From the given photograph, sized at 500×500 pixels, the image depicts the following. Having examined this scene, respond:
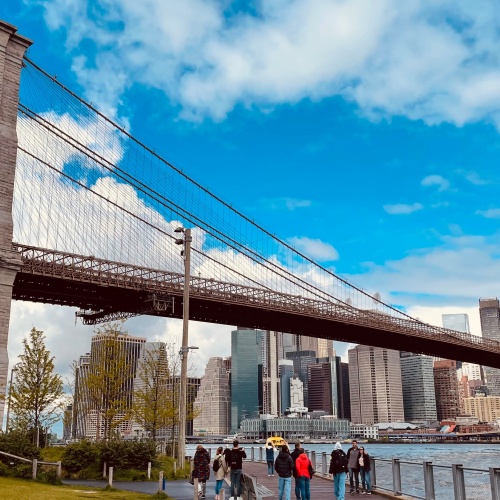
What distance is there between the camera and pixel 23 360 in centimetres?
3412

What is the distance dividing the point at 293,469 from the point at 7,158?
22793 millimetres

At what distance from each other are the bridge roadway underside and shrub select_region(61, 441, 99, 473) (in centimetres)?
1463

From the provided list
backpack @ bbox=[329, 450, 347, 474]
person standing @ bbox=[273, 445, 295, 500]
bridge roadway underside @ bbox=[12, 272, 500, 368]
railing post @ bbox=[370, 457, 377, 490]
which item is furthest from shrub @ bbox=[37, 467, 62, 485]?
bridge roadway underside @ bbox=[12, 272, 500, 368]

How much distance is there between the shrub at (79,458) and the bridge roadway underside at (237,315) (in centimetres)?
1463

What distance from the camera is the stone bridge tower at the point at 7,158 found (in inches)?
1243

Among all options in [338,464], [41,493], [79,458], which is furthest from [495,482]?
[79,458]

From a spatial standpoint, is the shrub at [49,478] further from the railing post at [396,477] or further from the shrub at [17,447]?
the railing post at [396,477]

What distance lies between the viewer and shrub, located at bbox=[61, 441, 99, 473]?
2759 cm

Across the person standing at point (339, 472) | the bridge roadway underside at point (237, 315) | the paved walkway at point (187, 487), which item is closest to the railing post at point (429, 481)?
the person standing at point (339, 472)

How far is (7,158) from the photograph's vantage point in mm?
33281

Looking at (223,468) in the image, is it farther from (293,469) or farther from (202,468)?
(293,469)

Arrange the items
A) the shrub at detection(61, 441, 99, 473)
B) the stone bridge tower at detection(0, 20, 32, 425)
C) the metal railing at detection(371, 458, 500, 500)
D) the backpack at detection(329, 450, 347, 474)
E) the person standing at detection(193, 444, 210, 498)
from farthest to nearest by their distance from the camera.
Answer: the stone bridge tower at detection(0, 20, 32, 425) → the shrub at detection(61, 441, 99, 473) → the person standing at detection(193, 444, 210, 498) → the backpack at detection(329, 450, 347, 474) → the metal railing at detection(371, 458, 500, 500)

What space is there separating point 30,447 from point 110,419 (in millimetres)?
A: 12320

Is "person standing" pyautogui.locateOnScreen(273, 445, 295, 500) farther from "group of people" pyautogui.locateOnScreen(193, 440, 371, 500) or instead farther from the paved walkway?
the paved walkway
